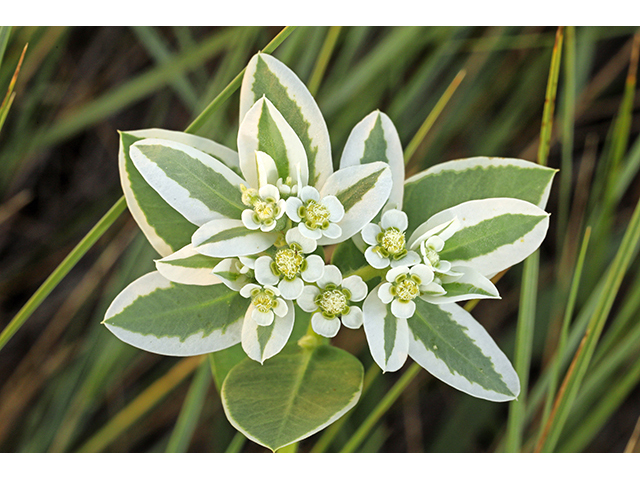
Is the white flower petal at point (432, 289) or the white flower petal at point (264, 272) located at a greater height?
the white flower petal at point (264, 272)

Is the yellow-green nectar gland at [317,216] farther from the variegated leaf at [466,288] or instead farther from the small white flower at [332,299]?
the variegated leaf at [466,288]

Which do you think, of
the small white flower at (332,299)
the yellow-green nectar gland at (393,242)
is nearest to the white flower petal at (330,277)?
the small white flower at (332,299)

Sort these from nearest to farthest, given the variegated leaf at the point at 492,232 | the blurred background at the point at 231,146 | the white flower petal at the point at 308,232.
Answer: the white flower petal at the point at 308,232 → the variegated leaf at the point at 492,232 → the blurred background at the point at 231,146

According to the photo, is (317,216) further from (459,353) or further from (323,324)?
(459,353)

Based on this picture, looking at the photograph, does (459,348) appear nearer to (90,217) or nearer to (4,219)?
(90,217)

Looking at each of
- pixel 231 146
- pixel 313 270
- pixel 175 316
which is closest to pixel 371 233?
pixel 313 270

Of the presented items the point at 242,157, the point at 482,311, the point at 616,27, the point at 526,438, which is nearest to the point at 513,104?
the point at 616,27
